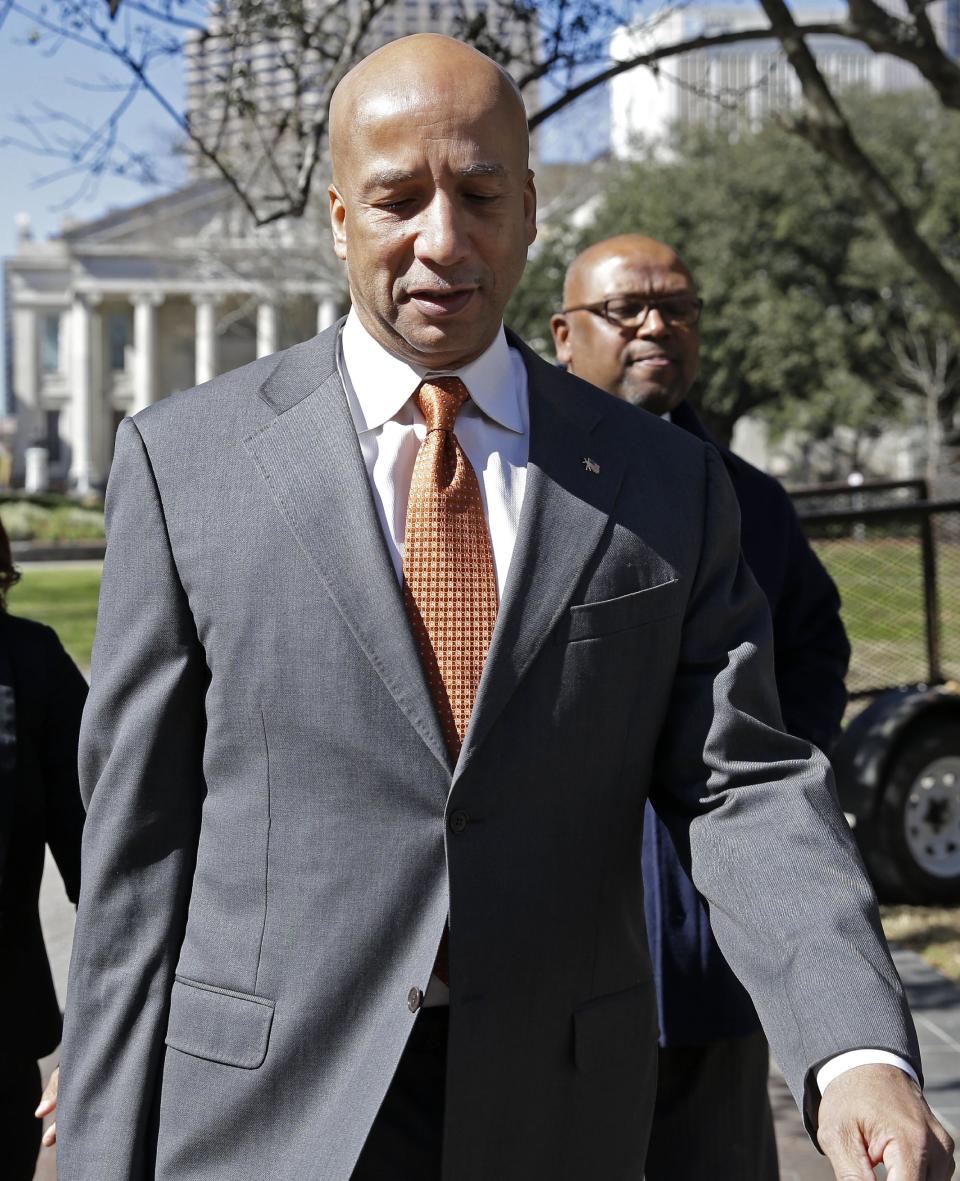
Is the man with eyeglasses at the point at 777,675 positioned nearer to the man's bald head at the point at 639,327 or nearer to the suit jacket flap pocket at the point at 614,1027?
the man's bald head at the point at 639,327

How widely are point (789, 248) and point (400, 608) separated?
123ft

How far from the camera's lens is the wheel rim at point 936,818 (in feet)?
21.7

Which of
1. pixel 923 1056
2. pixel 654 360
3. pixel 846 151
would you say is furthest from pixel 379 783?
pixel 846 151

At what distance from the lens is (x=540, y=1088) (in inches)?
77.3

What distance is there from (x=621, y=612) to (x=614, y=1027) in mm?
580

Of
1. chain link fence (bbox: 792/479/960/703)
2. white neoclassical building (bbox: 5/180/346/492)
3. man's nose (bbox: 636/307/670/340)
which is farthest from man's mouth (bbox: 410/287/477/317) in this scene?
white neoclassical building (bbox: 5/180/346/492)

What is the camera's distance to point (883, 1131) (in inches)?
58.8

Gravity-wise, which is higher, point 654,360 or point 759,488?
point 654,360

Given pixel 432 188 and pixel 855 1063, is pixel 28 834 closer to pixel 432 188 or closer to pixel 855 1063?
pixel 432 188

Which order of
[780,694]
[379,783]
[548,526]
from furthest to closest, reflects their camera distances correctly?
[780,694], [548,526], [379,783]

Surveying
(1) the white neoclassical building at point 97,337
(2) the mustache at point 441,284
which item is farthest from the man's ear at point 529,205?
(1) the white neoclassical building at point 97,337

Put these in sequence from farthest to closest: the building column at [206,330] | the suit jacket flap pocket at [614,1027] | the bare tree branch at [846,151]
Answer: the building column at [206,330] → the bare tree branch at [846,151] → the suit jacket flap pocket at [614,1027]

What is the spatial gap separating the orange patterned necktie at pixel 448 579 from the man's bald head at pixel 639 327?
5.02 feet

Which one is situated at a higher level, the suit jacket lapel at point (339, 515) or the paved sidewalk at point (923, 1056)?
the suit jacket lapel at point (339, 515)
